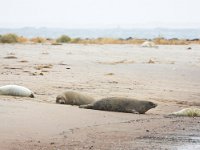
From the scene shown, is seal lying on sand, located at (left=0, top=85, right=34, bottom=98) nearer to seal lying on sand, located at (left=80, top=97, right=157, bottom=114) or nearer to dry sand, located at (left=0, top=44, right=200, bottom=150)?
dry sand, located at (left=0, top=44, right=200, bottom=150)

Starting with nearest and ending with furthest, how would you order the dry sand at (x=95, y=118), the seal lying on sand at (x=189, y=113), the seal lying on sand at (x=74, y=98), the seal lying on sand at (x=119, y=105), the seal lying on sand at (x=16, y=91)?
the dry sand at (x=95, y=118) < the seal lying on sand at (x=189, y=113) < the seal lying on sand at (x=119, y=105) < the seal lying on sand at (x=74, y=98) < the seal lying on sand at (x=16, y=91)

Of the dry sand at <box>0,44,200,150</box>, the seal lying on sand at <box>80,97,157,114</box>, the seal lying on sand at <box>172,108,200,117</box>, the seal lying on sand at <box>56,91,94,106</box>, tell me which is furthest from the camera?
the seal lying on sand at <box>56,91,94,106</box>

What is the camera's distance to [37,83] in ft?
46.6

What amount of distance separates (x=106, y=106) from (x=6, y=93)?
7.34 feet

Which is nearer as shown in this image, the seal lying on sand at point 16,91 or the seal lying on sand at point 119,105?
the seal lying on sand at point 119,105

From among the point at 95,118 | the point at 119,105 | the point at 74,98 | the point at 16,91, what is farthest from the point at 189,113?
the point at 16,91

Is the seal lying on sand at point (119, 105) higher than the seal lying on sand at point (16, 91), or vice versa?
the seal lying on sand at point (16, 91)

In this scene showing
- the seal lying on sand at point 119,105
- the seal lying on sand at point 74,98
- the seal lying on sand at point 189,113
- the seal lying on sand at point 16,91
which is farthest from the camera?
the seal lying on sand at point 16,91

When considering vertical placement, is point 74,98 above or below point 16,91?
below

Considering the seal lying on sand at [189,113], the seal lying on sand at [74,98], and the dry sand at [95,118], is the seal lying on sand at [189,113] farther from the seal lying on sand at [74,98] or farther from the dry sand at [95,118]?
the seal lying on sand at [74,98]

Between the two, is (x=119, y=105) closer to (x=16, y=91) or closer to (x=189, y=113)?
(x=189, y=113)

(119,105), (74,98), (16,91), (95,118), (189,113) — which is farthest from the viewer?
(16,91)

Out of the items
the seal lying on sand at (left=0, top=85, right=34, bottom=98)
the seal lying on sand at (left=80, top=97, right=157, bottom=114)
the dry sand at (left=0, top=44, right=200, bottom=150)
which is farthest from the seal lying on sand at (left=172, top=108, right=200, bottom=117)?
the seal lying on sand at (left=0, top=85, right=34, bottom=98)

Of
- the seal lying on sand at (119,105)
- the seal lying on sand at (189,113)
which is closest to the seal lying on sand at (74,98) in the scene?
the seal lying on sand at (119,105)
